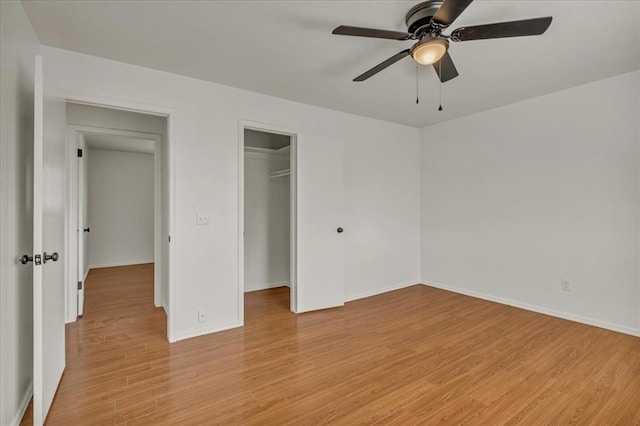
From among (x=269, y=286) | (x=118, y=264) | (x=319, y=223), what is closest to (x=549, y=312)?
(x=319, y=223)

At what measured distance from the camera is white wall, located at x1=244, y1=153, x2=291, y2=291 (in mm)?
4477

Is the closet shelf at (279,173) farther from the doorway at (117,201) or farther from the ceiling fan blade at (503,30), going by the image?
the ceiling fan blade at (503,30)

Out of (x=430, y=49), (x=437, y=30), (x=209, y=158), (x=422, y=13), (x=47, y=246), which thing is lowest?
(x=47, y=246)

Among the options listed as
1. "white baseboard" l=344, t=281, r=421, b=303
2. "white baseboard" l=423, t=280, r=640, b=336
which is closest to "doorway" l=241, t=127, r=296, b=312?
"white baseboard" l=344, t=281, r=421, b=303

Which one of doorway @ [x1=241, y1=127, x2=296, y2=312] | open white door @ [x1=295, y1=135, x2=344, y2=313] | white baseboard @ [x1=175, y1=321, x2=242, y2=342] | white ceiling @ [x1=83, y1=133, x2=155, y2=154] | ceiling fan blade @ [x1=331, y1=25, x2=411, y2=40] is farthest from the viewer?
white ceiling @ [x1=83, y1=133, x2=155, y2=154]

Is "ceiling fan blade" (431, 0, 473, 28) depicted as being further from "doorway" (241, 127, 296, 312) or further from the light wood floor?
"doorway" (241, 127, 296, 312)

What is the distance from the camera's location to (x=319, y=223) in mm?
A: 3727

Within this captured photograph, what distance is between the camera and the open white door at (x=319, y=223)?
3582 millimetres

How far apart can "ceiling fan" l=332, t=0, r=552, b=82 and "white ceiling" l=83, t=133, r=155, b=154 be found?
15.7 ft

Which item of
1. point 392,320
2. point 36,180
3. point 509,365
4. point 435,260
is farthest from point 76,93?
point 435,260

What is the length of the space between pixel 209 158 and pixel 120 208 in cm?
481

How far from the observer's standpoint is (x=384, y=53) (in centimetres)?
250

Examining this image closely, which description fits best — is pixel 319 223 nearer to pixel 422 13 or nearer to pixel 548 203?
pixel 422 13

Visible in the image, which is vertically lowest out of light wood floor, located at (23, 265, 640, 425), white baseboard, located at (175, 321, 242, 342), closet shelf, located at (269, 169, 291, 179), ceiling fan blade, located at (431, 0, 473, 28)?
light wood floor, located at (23, 265, 640, 425)
